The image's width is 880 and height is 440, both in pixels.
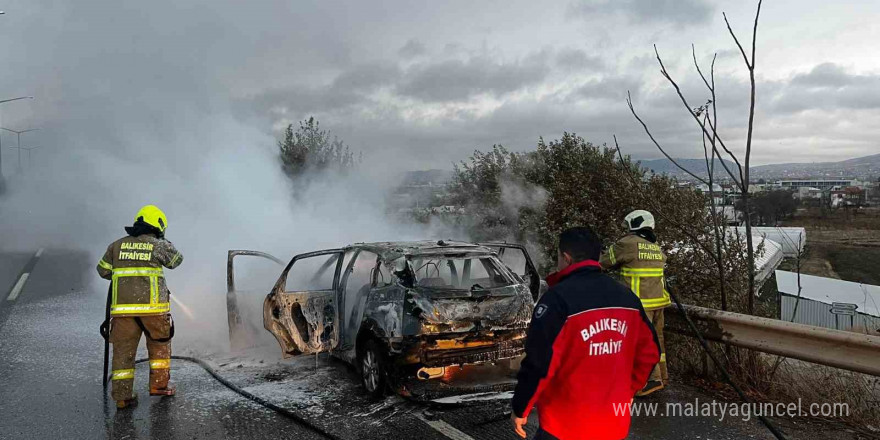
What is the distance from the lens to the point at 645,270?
5383mm

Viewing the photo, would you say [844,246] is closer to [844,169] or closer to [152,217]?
[844,169]

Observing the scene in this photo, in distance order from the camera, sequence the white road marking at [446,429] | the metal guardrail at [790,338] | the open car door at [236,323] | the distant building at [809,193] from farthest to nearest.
A: the distant building at [809,193]
the open car door at [236,323]
the white road marking at [446,429]
the metal guardrail at [790,338]

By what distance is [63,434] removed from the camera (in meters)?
4.62

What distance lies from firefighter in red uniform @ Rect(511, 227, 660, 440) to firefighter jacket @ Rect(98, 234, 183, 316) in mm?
4228

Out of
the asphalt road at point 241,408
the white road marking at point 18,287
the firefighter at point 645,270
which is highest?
the firefighter at point 645,270

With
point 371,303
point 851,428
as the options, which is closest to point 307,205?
point 371,303

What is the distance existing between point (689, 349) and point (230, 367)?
4.96 metres

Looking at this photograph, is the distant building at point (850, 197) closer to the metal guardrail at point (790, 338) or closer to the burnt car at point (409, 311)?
the metal guardrail at point (790, 338)

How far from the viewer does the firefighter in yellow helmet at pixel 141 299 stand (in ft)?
17.9

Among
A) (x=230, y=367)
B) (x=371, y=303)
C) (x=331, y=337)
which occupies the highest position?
(x=371, y=303)

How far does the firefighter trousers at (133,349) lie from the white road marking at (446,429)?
8.22 ft

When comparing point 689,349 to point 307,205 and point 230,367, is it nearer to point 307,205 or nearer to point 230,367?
point 230,367

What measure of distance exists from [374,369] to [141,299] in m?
2.25

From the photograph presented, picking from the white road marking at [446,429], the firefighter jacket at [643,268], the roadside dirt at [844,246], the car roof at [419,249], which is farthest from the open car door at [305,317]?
the roadside dirt at [844,246]
